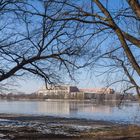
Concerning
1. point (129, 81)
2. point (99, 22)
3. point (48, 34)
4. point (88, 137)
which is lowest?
point (88, 137)

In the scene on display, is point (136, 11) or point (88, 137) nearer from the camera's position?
point (136, 11)

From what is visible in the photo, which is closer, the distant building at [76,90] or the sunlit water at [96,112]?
the distant building at [76,90]

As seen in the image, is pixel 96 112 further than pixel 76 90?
No

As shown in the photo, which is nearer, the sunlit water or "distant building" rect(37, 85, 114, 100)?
"distant building" rect(37, 85, 114, 100)

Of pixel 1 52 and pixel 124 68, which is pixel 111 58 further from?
pixel 1 52

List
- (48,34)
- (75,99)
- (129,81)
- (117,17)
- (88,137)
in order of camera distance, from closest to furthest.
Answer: (117,17) → (129,81) → (88,137) → (48,34) → (75,99)

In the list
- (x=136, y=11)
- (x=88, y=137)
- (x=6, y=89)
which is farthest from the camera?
(x=6, y=89)

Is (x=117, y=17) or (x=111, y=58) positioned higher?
(x=117, y=17)

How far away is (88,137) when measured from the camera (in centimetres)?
1748

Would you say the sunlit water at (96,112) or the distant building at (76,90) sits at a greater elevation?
the distant building at (76,90)

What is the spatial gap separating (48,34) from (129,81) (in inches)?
371

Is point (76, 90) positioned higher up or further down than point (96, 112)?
higher up

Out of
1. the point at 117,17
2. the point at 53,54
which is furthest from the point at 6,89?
the point at 117,17

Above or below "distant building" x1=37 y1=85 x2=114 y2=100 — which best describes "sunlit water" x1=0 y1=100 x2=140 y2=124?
below
